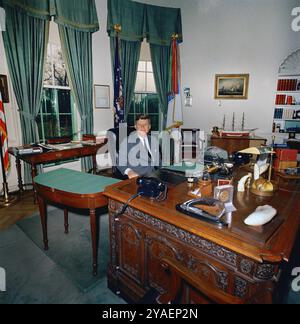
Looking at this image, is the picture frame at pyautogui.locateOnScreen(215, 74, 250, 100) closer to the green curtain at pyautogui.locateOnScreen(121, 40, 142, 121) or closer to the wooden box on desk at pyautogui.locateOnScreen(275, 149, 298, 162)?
the green curtain at pyautogui.locateOnScreen(121, 40, 142, 121)

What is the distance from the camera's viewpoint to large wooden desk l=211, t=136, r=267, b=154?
17.5ft

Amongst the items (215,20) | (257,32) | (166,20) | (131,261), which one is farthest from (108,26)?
(131,261)

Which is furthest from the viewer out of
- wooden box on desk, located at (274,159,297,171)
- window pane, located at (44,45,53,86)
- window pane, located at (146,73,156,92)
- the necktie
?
window pane, located at (146,73,156,92)

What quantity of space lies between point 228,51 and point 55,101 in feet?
13.9

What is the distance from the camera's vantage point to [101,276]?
2.19 meters

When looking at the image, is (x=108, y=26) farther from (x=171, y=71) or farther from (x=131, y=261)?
(x=131, y=261)

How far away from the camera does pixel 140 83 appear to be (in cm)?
620

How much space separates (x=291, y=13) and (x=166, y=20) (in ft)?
9.24

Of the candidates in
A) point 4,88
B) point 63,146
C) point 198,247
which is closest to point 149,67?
point 63,146

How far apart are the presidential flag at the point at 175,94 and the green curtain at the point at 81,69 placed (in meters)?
2.21

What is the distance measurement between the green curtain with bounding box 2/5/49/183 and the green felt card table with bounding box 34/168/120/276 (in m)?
2.26
